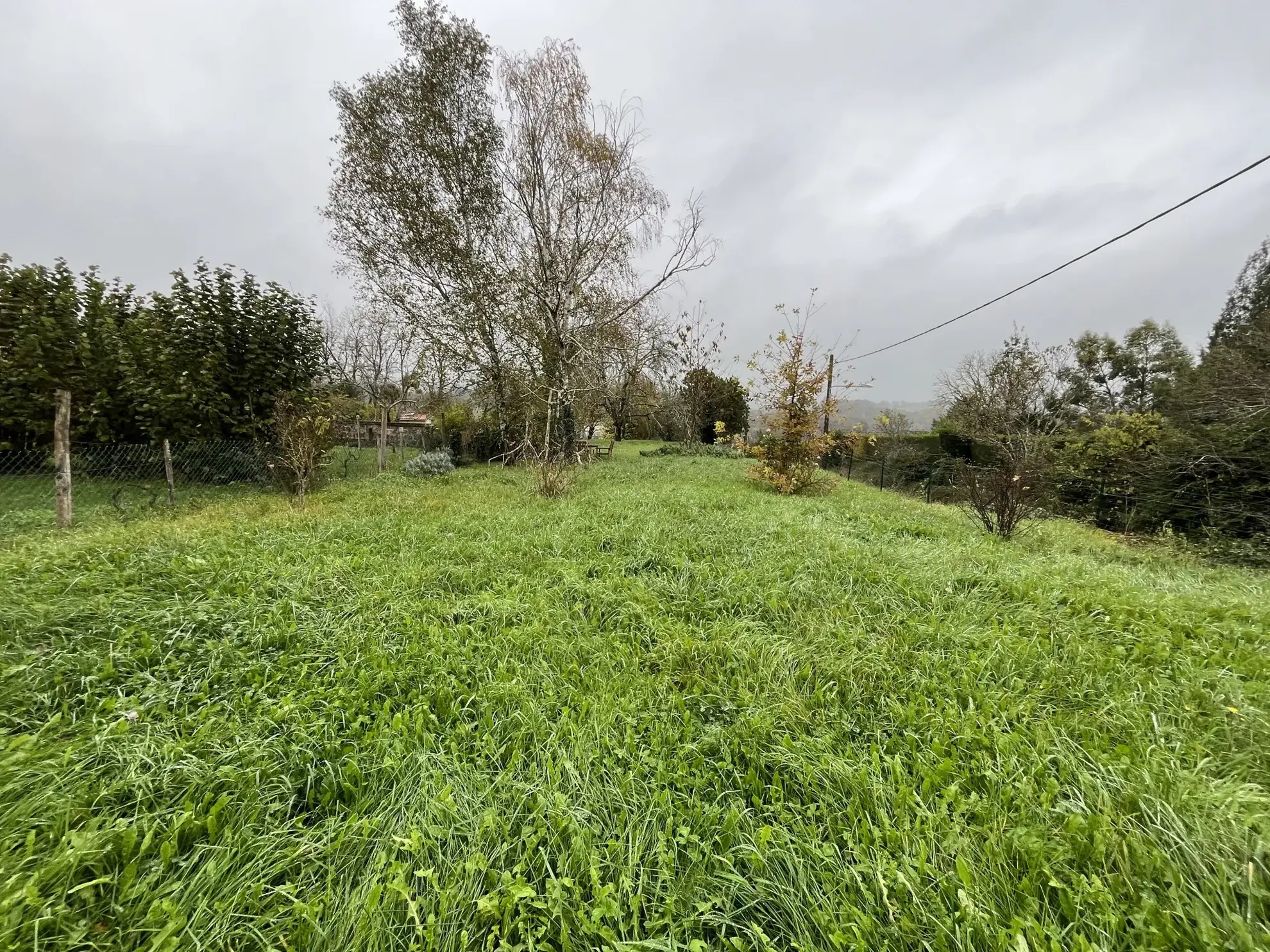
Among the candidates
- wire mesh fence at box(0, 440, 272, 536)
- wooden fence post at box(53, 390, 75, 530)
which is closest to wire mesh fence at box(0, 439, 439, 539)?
wire mesh fence at box(0, 440, 272, 536)

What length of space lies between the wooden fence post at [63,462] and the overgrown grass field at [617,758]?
161 cm

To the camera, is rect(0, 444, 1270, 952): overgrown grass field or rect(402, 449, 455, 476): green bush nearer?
rect(0, 444, 1270, 952): overgrown grass field

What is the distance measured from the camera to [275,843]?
1409mm

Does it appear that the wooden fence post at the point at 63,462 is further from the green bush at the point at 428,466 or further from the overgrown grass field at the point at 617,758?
the green bush at the point at 428,466

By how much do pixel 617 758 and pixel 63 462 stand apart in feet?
23.0

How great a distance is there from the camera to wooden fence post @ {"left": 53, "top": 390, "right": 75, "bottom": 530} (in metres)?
4.58

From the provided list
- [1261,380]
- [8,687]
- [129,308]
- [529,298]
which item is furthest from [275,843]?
[1261,380]

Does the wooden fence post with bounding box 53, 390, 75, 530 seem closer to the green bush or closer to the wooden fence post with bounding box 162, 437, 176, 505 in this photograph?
the wooden fence post with bounding box 162, 437, 176, 505

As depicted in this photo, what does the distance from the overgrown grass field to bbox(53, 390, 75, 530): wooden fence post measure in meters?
1.61

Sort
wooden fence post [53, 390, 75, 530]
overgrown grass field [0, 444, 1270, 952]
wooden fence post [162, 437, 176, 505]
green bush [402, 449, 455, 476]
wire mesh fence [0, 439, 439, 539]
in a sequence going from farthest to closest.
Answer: green bush [402, 449, 455, 476], wooden fence post [162, 437, 176, 505], wire mesh fence [0, 439, 439, 539], wooden fence post [53, 390, 75, 530], overgrown grass field [0, 444, 1270, 952]

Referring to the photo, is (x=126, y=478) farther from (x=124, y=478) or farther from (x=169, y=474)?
(x=169, y=474)

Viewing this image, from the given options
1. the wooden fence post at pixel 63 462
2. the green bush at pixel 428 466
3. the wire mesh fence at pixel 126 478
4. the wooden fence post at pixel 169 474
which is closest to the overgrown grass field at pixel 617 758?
the wooden fence post at pixel 63 462

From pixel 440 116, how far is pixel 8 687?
1464 cm

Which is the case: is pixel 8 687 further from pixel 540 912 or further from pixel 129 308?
pixel 129 308
